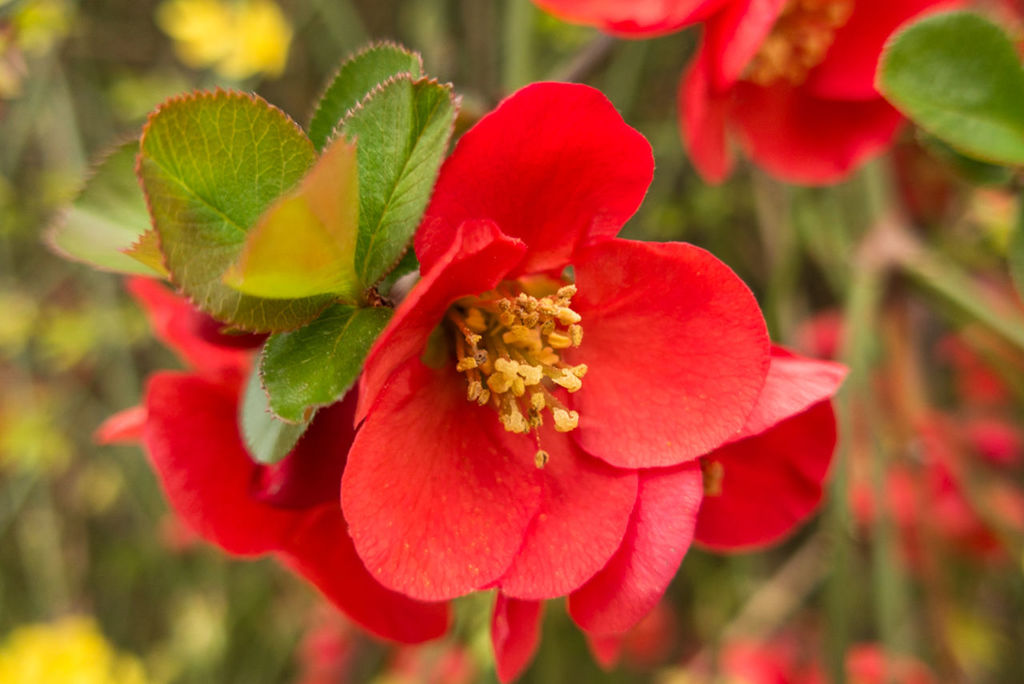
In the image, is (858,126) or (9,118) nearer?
(858,126)

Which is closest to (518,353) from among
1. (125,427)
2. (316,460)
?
(316,460)

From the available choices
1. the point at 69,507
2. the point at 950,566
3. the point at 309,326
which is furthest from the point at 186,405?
the point at 69,507

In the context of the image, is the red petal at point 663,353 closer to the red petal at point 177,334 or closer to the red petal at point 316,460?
the red petal at point 316,460

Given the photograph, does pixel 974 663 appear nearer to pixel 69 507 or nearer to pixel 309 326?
pixel 309 326

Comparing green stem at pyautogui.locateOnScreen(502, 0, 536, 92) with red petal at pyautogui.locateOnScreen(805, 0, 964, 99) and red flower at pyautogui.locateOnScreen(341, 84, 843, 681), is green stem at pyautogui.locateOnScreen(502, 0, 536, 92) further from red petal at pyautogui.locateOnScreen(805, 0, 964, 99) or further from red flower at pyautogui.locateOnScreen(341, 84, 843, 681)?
red flower at pyautogui.locateOnScreen(341, 84, 843, 681)

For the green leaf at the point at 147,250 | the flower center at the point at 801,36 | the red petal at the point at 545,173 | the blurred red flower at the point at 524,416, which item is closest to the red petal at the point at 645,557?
the blurred red flower at the point at 524,416
